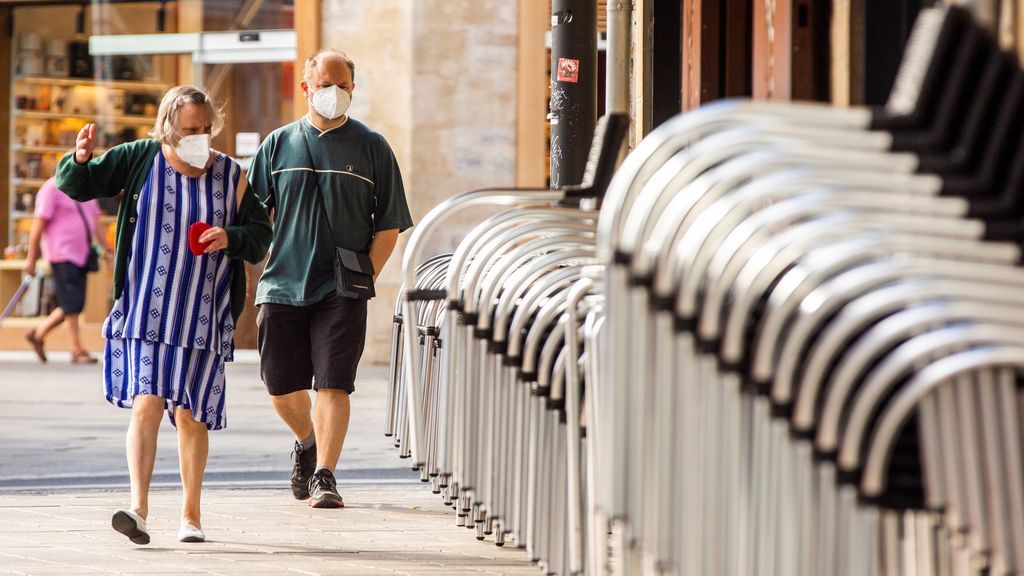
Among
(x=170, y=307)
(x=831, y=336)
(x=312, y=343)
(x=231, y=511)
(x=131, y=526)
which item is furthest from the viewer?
(x=312, y=343)

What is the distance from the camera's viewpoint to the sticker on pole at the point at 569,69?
24.1 feet

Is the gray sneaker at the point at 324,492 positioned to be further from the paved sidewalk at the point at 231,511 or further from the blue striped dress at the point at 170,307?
the blue striped dress at the point at 170,307

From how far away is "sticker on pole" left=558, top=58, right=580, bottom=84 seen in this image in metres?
7.35

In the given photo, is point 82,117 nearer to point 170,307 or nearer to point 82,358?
point 82,358

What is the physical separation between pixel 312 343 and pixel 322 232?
47 centimetres

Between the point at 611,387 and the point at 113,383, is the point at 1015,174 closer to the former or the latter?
the point at 611,387

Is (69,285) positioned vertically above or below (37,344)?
above

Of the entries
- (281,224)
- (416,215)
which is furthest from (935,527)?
(416,215)

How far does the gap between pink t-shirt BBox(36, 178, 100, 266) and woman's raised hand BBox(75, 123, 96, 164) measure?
8595 millimetres

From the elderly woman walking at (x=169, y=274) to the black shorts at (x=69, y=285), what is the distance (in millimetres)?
8633

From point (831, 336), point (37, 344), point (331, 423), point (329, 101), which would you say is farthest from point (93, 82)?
point (831, 336)

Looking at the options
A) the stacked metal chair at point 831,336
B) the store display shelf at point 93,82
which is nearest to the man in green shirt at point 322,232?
the stacked metal chair at point 831,336

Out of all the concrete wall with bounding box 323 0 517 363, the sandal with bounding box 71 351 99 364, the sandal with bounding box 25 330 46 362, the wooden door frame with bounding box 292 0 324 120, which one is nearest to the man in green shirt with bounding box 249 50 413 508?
the concrete wall with bounding box 323 0 517 363

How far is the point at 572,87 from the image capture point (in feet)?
24.1
